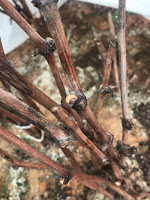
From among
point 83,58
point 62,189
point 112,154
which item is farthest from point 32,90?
point 83,58

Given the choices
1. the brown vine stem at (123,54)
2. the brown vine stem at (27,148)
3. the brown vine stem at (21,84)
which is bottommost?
the brown vine stem at (27,148)

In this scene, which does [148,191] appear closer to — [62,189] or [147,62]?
[62,189]

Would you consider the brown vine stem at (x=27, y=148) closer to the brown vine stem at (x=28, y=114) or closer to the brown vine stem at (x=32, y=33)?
the brown vine stem at (x=28, y=114)

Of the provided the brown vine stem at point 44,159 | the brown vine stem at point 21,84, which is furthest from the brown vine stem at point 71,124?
the brown vine stem at point 44,159

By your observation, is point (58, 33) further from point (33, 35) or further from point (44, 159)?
point (44, 159)

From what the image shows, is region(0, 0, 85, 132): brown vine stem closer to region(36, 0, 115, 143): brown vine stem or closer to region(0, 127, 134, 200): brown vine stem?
region(36, 0, 115, 143): brown vine stem

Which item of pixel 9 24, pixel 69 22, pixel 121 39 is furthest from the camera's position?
pixel 69 22

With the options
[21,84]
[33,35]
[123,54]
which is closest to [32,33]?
[33,35]

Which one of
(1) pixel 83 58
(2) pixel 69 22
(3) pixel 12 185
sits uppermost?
(2) pixel 69 22

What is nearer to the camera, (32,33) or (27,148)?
(32,33)
